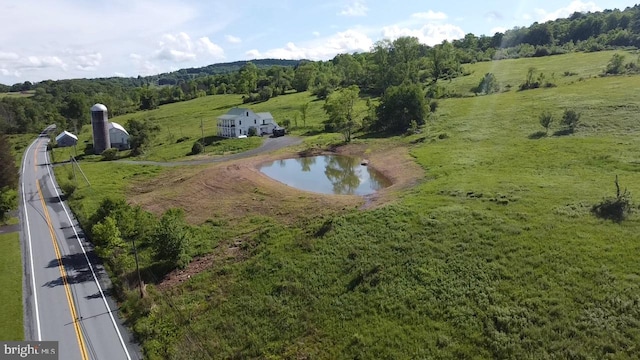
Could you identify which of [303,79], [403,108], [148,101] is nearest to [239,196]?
[403,108]

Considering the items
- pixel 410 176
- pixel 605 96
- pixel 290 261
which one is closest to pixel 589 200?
pixel 410 176

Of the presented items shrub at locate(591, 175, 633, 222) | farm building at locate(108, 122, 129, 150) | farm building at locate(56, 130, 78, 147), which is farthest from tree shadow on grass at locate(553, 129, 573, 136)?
farm building at locate(56, 130, 78, 147)

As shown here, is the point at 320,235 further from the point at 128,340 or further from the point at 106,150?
the point at 106,150

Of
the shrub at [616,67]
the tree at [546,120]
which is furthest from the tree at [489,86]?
the tree at [546,120]

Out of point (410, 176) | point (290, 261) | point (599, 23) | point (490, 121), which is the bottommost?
point (290, 261)

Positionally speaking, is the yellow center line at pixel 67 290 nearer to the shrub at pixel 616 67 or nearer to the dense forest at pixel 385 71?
the dense forest at pixel 385 71

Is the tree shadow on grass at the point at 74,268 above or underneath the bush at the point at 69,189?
underneath
